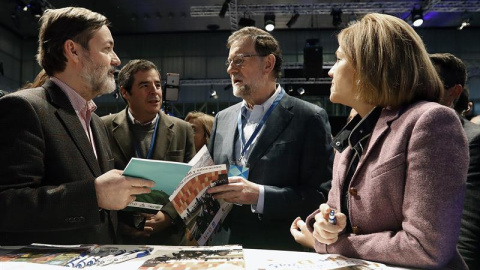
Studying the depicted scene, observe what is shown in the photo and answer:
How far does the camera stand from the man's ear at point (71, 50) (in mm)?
1749

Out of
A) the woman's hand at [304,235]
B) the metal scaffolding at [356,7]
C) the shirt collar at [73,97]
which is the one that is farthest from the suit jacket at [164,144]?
the metal scaffolding at [356,7]

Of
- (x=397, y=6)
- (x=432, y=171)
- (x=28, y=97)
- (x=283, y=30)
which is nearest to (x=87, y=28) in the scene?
(x=28, y=97)

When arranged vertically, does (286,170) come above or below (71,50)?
below

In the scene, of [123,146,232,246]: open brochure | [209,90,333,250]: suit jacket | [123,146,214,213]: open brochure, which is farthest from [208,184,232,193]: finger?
[209,90,333,250]: suit jacket

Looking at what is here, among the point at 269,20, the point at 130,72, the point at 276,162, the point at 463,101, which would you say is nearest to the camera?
the point at 276,162

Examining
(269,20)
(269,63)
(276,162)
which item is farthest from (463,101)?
(269,20)

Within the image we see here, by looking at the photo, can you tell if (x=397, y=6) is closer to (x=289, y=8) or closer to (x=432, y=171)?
(x=289, y=8)

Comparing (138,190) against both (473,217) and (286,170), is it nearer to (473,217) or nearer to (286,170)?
(286,170)

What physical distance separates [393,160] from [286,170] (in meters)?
0.97

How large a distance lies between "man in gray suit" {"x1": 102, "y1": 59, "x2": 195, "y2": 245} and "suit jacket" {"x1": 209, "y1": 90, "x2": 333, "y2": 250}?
0.56 meters

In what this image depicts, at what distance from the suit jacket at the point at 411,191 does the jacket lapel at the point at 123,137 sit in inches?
74.6

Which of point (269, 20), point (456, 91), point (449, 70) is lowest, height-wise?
point (456, 91)

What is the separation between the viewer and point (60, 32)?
1760 mm

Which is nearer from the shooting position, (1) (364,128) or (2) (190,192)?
(1) (364,128)
